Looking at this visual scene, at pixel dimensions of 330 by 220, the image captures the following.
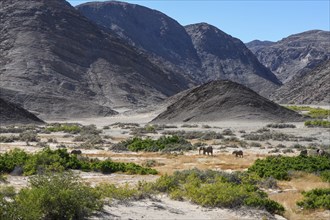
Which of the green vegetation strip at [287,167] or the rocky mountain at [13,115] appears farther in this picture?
the rocky mountain at [13,115]

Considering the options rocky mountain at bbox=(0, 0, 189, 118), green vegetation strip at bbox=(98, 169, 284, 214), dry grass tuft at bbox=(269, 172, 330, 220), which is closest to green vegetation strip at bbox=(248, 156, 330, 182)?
dry grass tuft at bbox=(269, 172, 330, 220)

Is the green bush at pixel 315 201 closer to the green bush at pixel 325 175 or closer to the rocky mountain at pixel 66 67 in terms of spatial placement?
the green bush at pixel 325 175

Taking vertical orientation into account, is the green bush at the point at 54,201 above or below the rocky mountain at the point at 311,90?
below

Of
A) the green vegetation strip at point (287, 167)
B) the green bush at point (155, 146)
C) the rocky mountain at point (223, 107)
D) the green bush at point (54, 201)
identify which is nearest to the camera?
the green bush at point (54, 201)

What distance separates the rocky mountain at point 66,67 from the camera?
9969 cm

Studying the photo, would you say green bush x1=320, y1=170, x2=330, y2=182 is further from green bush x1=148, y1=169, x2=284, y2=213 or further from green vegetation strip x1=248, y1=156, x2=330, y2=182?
green bush x1=148, y1=169, x2=284, y2=213

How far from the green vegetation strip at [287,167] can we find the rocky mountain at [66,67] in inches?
2859

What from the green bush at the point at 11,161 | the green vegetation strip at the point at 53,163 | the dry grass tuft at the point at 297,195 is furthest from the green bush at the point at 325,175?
the green bush at the point at 11,161

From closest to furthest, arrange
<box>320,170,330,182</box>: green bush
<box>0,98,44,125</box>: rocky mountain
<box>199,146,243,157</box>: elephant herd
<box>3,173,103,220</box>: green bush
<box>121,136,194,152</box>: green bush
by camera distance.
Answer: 1. <box>3,173,103,220</box>: green bush
2. <box>320,170,330,182</box>: green bush
3. <box>199,146,243,157</box>: elephant herd
4. <box>121,136,194,152</box>: green bush
5. <box>0,98,44,125</box>: rocky mountain

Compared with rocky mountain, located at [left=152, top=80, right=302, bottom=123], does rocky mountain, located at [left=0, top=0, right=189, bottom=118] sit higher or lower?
higher

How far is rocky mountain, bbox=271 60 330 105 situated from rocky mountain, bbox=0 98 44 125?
209 feet

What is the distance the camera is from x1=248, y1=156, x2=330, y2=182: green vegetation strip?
2036cm

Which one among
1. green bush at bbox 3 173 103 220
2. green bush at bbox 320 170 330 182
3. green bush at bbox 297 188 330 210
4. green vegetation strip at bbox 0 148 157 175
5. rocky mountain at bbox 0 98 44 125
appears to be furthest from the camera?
rocky mountain at bbox 0 98 44 125

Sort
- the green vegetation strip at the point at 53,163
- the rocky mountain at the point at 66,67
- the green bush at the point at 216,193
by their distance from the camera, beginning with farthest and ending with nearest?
1. the rocky mountain at the point at 66,67
2. the green vegetation strip at the point at 53,163
3. the green bush at the point at 216,193
